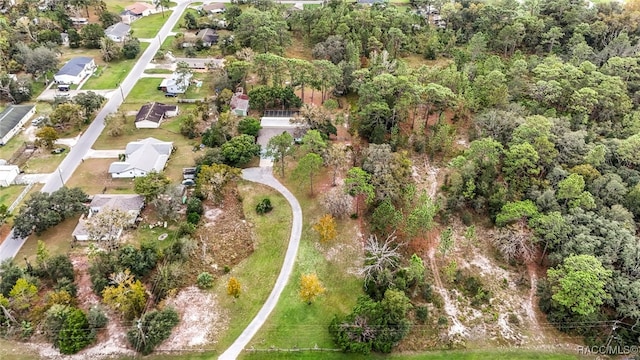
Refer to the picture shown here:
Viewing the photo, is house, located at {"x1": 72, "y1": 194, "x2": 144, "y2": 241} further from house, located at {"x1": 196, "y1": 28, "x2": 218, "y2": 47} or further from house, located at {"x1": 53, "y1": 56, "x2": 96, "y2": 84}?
house, located at {"x1": 196, "y1": 28, "x2": 218, "y2": 47}

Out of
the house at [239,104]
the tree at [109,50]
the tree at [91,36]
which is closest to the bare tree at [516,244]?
the house at [239,104]

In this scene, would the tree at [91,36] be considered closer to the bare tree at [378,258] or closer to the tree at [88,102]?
the tree at [88,102]

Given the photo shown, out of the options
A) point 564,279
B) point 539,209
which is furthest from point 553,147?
point 564,279

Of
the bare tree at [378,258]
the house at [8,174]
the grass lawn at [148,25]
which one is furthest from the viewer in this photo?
the grass lawn at [148,25]

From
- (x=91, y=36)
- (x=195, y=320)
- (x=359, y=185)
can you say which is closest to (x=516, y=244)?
(x=359, y=185)

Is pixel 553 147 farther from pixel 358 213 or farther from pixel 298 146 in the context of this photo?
pixel 298 146

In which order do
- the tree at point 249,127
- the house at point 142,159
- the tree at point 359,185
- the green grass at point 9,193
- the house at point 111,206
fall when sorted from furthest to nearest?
the tree at point 249,127
the house at point 142,159
the green grass at point 9,193
the tree at point 359,185
the house at point 111,206

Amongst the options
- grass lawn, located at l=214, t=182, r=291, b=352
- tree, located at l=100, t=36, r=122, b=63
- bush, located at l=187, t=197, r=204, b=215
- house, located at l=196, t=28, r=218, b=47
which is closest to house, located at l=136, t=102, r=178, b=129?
grass lawn, located at l=214, t=182, r=291, b=352

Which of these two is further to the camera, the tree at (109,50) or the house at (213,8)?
the house at (213,8)
